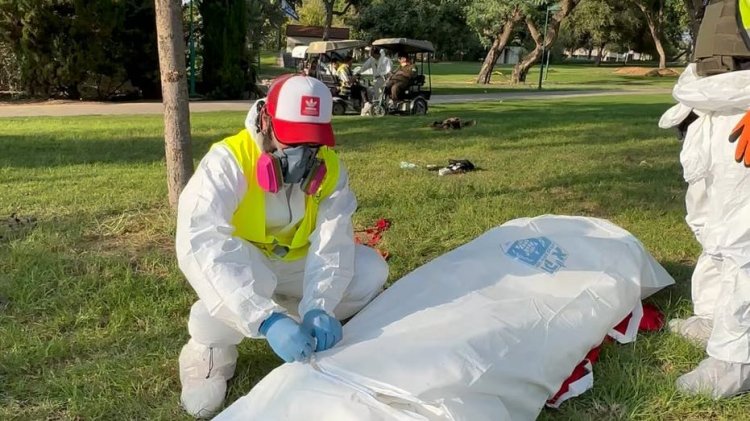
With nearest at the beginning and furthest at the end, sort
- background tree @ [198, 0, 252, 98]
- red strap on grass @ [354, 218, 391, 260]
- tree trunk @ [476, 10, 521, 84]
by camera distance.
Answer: red strap on grass @ [354, 218, 391, 260]
background tree @ [198, 0, 252, 98]
tree trunk @ [476, 10, 521, 84]

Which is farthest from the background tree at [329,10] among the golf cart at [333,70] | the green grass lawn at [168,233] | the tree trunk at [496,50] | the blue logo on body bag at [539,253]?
the blue logo on body bag at [539,253]

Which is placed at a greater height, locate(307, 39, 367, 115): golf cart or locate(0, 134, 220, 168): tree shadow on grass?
locate(307, 39, 367, 115): golf cart

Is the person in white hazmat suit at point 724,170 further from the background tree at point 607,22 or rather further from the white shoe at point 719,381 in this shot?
the background tree at point 607,22

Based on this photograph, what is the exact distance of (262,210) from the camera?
2.48 meters

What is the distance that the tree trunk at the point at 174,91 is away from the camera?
4.31 meters

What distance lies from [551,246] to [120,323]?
1.92 m

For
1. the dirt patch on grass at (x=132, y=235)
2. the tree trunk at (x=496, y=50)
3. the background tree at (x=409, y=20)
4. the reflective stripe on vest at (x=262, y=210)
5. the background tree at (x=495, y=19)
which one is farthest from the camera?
the background tree at (x=409, y=20)

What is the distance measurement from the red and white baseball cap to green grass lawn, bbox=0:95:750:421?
973 millimetres

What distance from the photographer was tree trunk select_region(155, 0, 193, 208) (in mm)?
4309

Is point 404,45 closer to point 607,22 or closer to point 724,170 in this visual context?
point 724,170

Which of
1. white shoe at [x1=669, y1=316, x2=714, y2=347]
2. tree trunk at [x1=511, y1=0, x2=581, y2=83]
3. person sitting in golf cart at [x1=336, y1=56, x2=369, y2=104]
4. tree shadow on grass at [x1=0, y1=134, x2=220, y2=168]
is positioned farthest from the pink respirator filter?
tree trunk at [x1=511, y1=0, x2=581, y2=83]

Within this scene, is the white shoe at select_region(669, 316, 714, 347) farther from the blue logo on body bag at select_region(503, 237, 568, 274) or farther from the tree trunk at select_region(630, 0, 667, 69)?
the tree trunk at select_region(630, 0, 667, 69)

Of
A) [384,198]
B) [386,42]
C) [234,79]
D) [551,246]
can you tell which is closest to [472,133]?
[384,198]

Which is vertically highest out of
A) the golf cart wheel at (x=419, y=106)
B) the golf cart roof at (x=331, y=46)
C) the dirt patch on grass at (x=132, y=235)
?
the golf cart roof at (x=331, y=46)
